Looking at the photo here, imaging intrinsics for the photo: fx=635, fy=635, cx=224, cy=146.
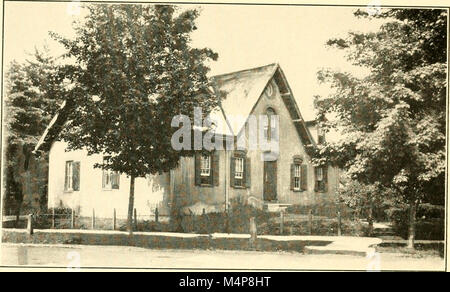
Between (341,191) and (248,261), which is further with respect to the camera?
(341,191)

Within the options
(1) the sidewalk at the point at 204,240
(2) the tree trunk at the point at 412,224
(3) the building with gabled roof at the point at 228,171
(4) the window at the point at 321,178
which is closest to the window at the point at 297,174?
(3) the building with gabled roof at the point at 228,171

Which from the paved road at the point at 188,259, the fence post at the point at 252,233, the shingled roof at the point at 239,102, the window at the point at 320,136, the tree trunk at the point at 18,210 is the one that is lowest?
the paved road at the point at 188,259

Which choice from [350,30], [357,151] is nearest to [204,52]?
[350,30]

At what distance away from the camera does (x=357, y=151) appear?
1231cm

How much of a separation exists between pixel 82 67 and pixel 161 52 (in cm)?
151

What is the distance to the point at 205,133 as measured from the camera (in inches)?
472

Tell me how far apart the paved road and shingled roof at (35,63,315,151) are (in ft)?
6.59

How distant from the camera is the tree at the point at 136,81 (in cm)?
1179

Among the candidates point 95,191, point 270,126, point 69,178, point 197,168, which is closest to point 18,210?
point 69,178

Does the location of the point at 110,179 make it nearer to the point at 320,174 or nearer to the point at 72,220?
the point at 72,220

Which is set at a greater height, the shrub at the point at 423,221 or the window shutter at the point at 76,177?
the window shutter at the point at 76,177

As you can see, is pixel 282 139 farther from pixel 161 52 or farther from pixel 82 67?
pixel 82 67

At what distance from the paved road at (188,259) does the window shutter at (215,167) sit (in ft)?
5.03

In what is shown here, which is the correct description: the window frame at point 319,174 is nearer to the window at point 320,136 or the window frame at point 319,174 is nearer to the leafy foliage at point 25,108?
the window at point 320,136
